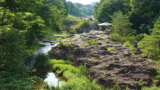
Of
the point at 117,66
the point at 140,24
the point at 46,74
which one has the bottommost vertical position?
the point at 46,74

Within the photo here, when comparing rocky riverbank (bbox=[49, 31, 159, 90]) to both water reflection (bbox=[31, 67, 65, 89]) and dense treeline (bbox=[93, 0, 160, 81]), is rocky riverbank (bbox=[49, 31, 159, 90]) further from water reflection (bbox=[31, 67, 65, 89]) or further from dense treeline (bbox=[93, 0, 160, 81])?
water reflection (bbox=[31, 67, 65, 89])

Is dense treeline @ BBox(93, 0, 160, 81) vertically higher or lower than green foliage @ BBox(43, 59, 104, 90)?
higher

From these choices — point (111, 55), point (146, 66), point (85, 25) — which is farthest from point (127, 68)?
point (85, 25)

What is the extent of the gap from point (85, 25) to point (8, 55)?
36.8 metres

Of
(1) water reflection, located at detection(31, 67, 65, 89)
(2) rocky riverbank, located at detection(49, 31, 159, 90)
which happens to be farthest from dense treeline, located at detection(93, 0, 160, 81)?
(1) water reflection, located at detection(31, 67, 65, 89)

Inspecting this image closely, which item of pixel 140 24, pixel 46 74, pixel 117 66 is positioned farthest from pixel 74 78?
pixel 140 24

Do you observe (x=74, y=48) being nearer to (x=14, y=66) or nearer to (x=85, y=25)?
(x=14, y=66)

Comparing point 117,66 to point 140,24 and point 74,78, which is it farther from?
point 140,24

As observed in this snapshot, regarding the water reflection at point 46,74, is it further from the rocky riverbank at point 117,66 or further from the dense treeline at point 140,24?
the dense treeline at point 140,24

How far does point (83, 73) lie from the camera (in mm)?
8477

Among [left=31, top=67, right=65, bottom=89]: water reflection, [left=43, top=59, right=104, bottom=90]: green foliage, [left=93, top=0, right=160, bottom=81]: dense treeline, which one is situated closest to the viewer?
[left=43, top=59, right=104, bottom=90]: green foliage

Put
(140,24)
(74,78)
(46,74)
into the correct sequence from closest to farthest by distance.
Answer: (74,78) < (46,74) < (140,24)

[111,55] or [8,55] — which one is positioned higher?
[8,55]

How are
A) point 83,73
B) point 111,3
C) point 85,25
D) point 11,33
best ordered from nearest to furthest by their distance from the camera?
point 11,33 → point 83,73 → point 111,3 → point 85,25
